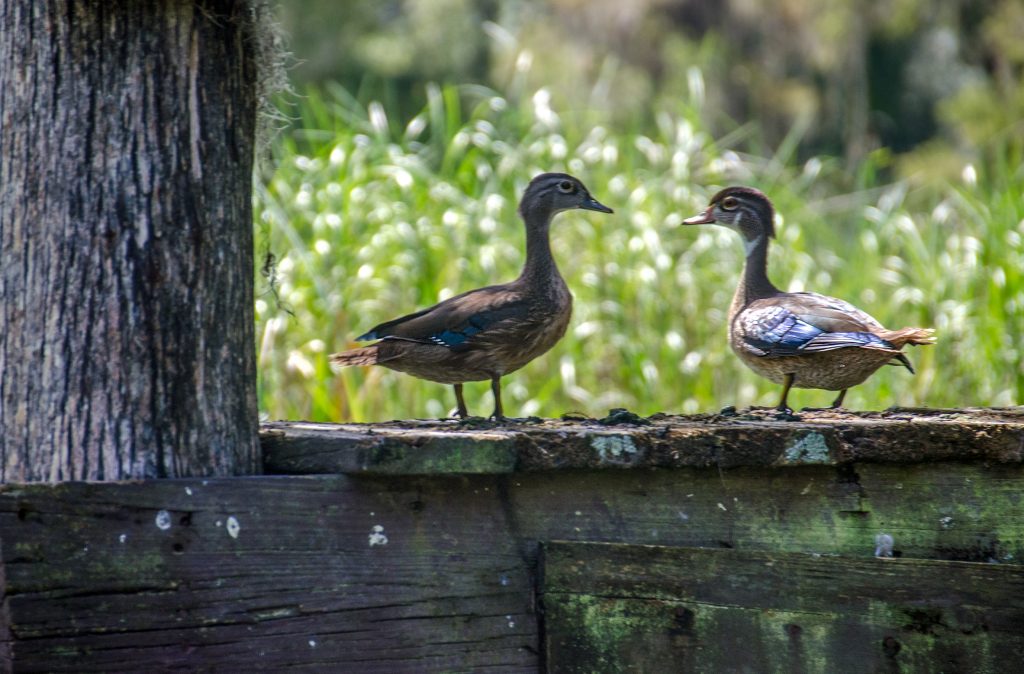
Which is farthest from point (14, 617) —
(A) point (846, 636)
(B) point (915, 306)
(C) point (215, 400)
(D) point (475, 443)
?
(B) point (915, 306)

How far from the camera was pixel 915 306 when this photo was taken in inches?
278

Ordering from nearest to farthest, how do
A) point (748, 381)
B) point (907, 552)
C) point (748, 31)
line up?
point (907, 552) < point (748, 381) < point (748, 31)

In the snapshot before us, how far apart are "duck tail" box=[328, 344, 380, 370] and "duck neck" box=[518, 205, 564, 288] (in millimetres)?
540

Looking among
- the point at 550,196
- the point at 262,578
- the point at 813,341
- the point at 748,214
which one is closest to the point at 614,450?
the point at 262,578

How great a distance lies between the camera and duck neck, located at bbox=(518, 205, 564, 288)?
4.03 m

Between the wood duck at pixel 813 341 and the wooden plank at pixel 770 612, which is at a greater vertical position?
the wood duck at pixel 813 341

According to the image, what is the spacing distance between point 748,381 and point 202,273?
192 inches

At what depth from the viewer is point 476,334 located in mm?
3738

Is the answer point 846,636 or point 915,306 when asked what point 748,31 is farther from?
point 846,636

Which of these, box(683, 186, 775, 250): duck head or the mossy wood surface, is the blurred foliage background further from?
the mossy wood surface

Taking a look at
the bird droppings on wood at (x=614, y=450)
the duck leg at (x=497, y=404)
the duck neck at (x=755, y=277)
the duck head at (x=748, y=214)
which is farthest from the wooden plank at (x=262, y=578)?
the duck head at (x=748, y=214)

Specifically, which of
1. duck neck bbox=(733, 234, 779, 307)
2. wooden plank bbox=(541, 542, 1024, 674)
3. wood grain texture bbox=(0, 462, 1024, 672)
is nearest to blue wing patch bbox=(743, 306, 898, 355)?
duck neck bbox=(733, 234, 779, 307)

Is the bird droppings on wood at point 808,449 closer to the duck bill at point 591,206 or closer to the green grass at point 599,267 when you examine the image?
the duck bill at point 591,206

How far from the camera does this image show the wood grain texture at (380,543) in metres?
2.37
